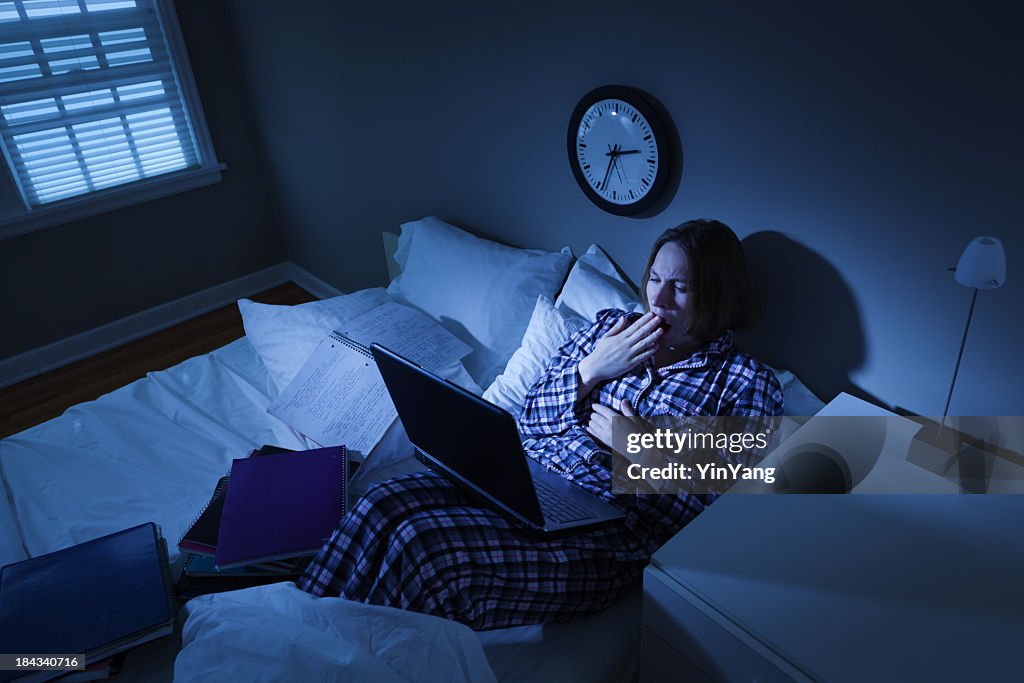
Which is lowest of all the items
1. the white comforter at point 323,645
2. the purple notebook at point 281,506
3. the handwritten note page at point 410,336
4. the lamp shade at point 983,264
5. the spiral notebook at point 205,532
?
the spiral notebook at point 205,532

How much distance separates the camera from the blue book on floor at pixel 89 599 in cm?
109

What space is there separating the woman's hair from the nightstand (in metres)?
0.38

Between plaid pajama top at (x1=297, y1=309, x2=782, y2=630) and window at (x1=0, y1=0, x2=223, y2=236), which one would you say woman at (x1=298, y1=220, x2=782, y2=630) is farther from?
window at (x1=0, y1=0, x2=223, y2=236)

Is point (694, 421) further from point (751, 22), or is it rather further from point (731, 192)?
point (751, 22)

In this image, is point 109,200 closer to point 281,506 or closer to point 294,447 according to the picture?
point 294,447

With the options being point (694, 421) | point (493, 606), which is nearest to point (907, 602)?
point (694, 421)

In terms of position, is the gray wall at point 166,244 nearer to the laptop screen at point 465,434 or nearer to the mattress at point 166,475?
the mattress at point 166,475

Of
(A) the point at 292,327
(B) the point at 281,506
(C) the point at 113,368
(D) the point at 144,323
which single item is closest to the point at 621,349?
(B) the point at 281,506

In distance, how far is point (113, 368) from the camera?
286cm

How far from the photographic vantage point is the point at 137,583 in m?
1.20

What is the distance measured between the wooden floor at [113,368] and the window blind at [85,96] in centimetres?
71

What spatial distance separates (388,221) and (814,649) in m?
2.10

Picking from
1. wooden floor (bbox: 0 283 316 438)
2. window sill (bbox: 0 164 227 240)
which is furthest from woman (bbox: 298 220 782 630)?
window sill (bbox: 0 164 227 240)

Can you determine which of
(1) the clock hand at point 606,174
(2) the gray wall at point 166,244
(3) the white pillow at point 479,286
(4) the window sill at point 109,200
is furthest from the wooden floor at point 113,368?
(1) the clock hand at point 606,174
